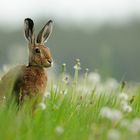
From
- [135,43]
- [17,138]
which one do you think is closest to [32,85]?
[17,138]

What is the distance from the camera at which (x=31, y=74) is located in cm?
796

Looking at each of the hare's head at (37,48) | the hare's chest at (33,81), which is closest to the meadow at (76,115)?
the hare's chest at (33,81)

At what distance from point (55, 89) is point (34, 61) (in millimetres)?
389

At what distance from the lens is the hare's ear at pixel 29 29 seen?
8.15 m

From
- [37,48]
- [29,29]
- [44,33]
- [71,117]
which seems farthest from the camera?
[44,33]

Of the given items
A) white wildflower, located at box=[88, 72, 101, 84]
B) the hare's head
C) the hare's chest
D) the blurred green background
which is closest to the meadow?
white wildflower, located at box=[88, 72, 101, 84]

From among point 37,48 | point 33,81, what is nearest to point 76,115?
point 33,81

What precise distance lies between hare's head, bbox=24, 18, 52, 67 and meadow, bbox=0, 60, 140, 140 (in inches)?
10.1

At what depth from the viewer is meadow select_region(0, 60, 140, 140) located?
561cm

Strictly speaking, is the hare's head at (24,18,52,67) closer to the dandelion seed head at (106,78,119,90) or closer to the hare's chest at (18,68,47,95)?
the hare's chest at (18,68,47,95)

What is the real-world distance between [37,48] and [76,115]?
1.41m

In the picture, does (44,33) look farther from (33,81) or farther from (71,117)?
(71,117)

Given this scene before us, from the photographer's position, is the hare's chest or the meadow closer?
the meadow

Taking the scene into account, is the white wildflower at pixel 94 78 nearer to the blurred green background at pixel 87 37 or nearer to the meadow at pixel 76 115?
the meadow at pixel 76 115
